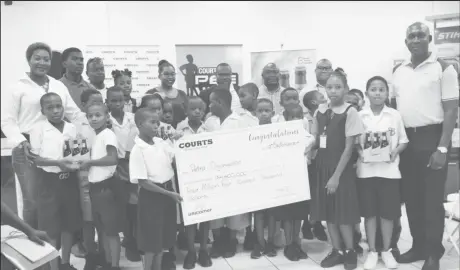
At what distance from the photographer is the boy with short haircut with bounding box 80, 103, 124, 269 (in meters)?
3.03

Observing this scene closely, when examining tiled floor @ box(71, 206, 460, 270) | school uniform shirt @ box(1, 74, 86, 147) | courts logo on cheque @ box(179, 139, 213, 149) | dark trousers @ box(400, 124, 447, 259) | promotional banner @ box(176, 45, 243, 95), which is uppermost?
promotional banner @ box(176, 45, 243, 95)

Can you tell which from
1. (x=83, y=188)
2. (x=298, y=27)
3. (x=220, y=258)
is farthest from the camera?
(x=298, y=27)

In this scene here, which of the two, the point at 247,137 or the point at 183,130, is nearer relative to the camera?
the point at 247,137

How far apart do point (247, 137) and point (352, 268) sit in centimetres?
131

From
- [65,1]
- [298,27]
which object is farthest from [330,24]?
[65,1]

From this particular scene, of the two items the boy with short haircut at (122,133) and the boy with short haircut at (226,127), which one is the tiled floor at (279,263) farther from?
the boy with short haircut at (122,133)

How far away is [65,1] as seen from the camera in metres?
6.87

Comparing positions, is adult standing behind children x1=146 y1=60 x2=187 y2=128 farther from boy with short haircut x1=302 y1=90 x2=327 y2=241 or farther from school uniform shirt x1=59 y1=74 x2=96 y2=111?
boy with short haircut x1=302 y1=90 x2=327 y2=241

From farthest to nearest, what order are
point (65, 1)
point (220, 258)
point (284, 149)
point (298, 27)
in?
1. point (298, 27)
2. point (65, 1)
3. point (220, 258)
4. point (284, 149)

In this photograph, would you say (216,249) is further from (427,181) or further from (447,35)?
(447,35)

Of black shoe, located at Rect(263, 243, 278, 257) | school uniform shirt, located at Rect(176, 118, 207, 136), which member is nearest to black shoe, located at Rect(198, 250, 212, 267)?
black shoe, located at Rect(263, 243, 278, 257)

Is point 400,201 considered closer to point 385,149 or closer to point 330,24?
point 385,149

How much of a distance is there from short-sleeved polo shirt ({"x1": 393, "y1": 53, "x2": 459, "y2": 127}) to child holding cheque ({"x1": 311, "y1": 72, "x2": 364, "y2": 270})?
1.44ft

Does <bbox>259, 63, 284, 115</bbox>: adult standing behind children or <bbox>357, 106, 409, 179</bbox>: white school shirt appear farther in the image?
<bbox>259, 63, 284, 115</bbox>: adult standing behind children
